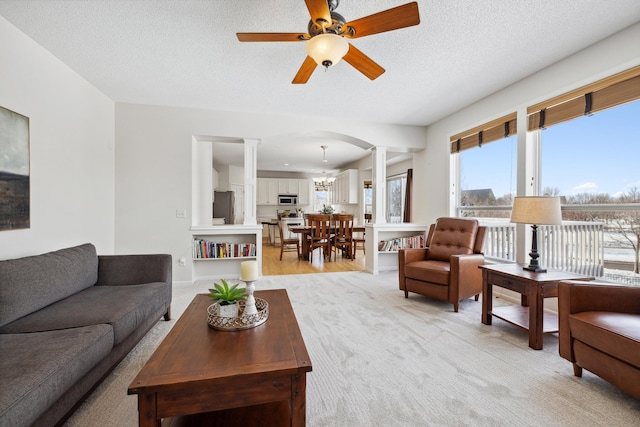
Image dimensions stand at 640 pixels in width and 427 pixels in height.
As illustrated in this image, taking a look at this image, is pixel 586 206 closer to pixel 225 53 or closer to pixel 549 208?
pixel 549 208

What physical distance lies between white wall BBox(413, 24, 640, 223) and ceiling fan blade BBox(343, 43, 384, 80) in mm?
1776

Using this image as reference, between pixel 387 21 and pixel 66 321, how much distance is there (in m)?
2.64

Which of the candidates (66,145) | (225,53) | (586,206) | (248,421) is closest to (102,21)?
(225,53)

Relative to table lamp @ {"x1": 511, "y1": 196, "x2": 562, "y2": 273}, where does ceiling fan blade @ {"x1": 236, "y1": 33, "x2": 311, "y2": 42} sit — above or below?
above

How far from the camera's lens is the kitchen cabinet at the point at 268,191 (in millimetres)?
9409

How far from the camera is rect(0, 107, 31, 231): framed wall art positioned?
2.06 meters

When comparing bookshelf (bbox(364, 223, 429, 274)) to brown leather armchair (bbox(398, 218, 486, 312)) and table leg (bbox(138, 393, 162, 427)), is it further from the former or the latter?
table leg (bbox(138, 393, 162, 427))

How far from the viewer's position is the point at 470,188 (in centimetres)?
422

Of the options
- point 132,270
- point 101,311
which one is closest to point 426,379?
point 101,311

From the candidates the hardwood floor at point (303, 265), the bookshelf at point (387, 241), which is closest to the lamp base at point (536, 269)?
the bookshelf at point (387, 241)

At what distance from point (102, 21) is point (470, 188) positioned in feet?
15.2

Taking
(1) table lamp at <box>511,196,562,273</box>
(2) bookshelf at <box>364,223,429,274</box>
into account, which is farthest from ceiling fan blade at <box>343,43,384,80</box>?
(2) bookshelf at <box>364,223,429,274</box>

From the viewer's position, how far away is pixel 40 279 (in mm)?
1837

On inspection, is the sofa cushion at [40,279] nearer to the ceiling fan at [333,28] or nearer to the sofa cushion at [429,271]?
the ceiling fan at [333,28]
